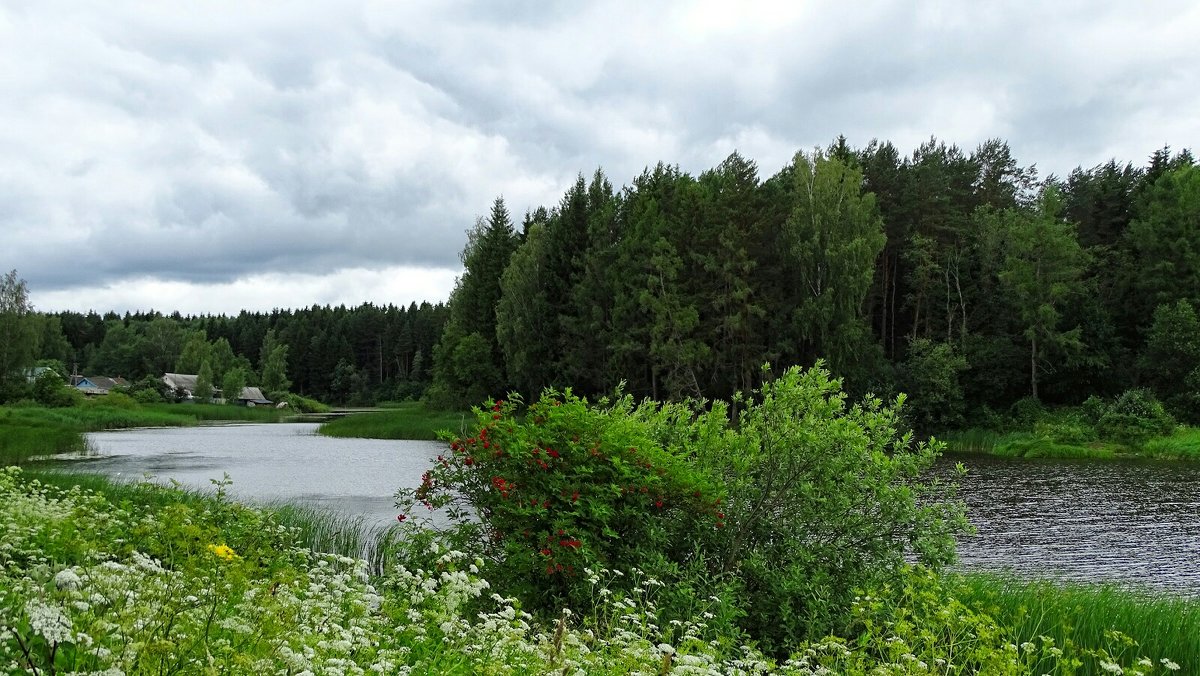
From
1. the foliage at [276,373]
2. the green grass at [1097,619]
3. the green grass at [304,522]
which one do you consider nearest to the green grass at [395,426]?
the green grass at [304,522]

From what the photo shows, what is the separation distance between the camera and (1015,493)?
2445cm

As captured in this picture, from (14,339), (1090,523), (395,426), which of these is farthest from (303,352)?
(1090,523)

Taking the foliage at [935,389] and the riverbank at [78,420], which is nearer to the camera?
the riverbank at [78,420]

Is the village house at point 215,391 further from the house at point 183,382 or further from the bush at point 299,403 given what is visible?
the bush at point 299,403

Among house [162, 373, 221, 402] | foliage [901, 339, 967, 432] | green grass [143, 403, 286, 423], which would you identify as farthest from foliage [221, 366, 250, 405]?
foliage [901, 339, 967, 432]

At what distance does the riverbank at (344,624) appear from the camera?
11.1 feet

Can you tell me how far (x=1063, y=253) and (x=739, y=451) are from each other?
45487mm

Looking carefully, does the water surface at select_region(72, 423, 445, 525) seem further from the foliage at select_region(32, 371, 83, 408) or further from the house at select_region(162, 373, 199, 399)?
the house at select_region(162, 373, 199, 399)

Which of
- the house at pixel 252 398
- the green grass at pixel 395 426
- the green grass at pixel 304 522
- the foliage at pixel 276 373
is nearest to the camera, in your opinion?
the green grass at pixel 304 522

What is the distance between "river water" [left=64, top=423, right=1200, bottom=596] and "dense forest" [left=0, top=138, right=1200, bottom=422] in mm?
11719

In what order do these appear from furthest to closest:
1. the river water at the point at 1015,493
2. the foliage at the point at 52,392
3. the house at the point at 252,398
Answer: the house at the point at 252,398 → the foliage at the point at 52,392 → the river water at the point at 1015,493

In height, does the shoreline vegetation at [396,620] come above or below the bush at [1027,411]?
above

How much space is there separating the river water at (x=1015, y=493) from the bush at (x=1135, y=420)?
19.5 feet

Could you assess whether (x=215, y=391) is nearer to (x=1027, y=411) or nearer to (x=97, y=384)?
(x=97, y=384)
